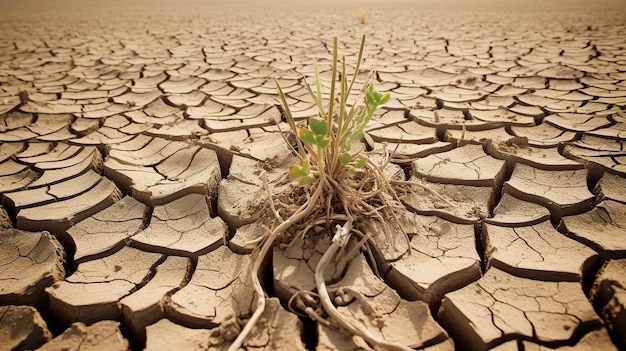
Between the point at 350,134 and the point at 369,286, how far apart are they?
479 mm

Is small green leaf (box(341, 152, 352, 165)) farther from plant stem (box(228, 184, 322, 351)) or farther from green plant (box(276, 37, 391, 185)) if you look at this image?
plant stem (box(228, 184, 322, 351))

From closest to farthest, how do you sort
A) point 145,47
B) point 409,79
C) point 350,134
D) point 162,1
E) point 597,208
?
1. point 350,134
2. point 597,208
3. point 409,79
4. point 145,47
5. point 162,1

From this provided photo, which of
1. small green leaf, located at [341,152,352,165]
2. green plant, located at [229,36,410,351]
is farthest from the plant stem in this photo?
small green leaf, located at [341,152,352,165]

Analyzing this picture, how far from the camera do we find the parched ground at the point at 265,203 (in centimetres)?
97

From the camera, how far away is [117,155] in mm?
1823

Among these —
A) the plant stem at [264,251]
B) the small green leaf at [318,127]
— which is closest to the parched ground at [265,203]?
the plant stem at [264,251]

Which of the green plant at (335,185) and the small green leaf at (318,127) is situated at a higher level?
the small green leaf at (318,127)

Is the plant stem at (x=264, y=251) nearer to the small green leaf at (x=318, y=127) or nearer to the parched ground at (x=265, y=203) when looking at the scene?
the parched ground at (x=265, y=203)

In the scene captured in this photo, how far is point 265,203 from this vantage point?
1355 millimetres

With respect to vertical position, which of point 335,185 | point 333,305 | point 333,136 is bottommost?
point 333,305

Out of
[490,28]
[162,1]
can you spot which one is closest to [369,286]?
[490,28]

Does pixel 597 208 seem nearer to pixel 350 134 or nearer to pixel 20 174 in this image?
pixel 350 134

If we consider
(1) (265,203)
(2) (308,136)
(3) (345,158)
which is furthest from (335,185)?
(1) (265,203)

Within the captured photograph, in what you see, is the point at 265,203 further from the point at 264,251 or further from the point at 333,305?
the point at 333,305
